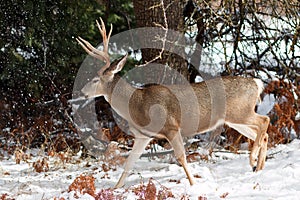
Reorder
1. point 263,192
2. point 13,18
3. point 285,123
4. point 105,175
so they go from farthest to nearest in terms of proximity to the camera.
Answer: point 13,18 → point 285,123 → point 105,175 → point 263,192

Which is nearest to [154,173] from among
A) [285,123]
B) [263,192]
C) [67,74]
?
[263,192]

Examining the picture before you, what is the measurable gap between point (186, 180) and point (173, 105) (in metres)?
0.87

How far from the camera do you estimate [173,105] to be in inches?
251

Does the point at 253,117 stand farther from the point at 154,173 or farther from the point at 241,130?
the point at 154,173

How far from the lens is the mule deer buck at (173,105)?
631 centimetres

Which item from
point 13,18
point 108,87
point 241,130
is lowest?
point 241,130

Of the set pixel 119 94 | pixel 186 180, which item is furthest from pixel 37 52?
pixel 186 180

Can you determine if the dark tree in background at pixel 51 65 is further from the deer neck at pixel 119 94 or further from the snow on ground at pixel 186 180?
the deer neck at pixel 119 94

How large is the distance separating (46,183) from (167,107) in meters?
1.62

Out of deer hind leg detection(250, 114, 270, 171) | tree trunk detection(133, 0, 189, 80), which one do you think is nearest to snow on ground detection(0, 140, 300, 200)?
deer hind leg detection(250, 114, 270, 171)

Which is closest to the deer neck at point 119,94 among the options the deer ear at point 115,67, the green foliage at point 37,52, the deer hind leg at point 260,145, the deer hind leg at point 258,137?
the deer ear at point 115,67

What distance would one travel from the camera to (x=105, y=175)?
6.73 metres

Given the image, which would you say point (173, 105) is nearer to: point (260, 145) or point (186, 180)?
point (186, 180)

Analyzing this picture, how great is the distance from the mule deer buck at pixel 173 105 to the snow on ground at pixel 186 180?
0.33m
